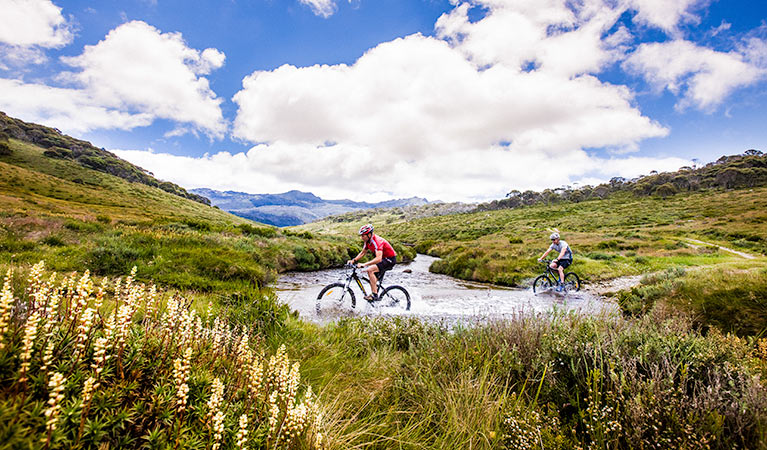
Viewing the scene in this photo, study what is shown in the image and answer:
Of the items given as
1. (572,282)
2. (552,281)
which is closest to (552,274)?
(552,281)

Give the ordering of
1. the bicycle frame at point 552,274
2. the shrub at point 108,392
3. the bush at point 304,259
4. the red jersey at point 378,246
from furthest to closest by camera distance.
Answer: the bush at point 304,259 < the bicycle frame at point 552,274 < the red jersey at point 378,246 < the shrub at point 108,392

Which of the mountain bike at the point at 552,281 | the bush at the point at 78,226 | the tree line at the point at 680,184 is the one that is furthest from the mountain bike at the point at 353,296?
the tree line at the point at 680,184

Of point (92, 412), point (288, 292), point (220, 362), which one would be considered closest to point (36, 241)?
point (288, 292)

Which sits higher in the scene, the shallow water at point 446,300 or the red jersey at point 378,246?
the red jersey at point 378,246

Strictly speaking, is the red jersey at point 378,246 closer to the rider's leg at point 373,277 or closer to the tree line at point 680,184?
the rider's leg at point 373,277

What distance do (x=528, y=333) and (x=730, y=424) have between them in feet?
7.90

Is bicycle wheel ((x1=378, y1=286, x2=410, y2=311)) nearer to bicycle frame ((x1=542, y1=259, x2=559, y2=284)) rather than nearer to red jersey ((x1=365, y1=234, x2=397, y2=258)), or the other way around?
red jersey ((x1=365, y1=234, x2=397, y2=258))

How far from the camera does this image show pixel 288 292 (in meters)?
14.1

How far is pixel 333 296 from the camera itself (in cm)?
1205

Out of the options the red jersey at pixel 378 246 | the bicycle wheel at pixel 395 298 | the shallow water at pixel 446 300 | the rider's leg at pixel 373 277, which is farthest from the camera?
the bicycle wheel at pixel 395 298

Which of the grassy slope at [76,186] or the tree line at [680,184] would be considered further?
the tree line at [680,184]

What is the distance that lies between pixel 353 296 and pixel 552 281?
11.2 m

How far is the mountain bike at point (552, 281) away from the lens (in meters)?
16.2

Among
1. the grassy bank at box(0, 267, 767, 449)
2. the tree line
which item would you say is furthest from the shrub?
the tree line
